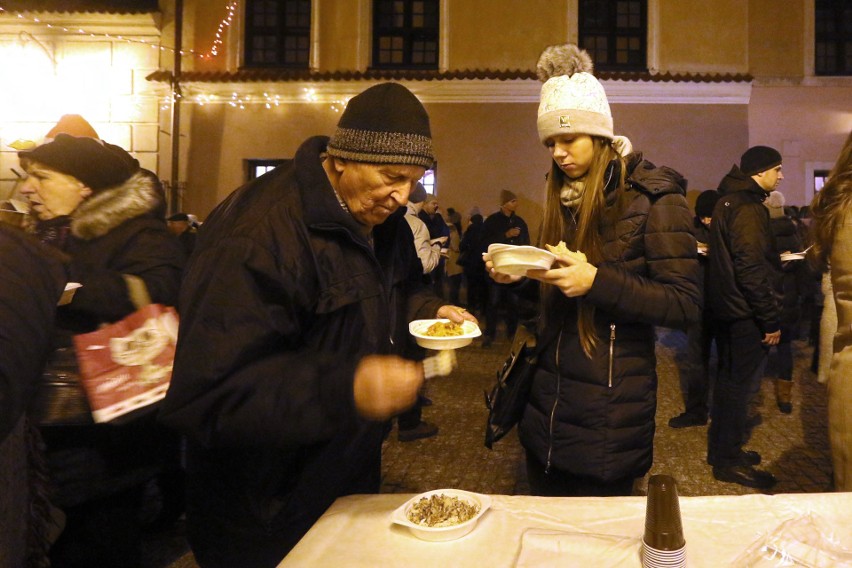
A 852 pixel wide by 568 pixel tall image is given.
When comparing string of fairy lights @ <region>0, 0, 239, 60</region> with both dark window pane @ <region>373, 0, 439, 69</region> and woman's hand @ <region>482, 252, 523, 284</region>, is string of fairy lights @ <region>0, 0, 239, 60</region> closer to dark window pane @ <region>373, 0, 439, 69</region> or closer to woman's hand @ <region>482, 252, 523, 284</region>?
dark window pane @ <region>373, 0, 439, 69</region>

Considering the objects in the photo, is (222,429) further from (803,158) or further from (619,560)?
(803,158)

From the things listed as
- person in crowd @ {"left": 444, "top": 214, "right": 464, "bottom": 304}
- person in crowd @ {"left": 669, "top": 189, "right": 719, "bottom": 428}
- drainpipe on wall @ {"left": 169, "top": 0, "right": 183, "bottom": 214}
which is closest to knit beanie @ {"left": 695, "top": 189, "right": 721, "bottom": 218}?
person in crowd @ {"left": 669, "top": 189, "right": 719, "bottom": 428}

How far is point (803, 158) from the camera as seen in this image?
46.6ft

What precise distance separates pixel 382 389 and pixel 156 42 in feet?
50.0

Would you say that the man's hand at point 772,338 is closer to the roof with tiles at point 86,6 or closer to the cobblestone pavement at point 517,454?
the cobblestone pavement at point 517,454

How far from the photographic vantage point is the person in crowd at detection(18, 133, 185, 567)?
251cm

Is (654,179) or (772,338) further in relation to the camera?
(772,338)

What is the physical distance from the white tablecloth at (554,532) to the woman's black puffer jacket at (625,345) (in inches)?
21.8

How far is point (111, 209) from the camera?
281 cm

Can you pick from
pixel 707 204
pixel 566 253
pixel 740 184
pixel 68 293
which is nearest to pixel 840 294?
pixel 566 253

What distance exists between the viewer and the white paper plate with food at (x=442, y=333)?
2023 mm

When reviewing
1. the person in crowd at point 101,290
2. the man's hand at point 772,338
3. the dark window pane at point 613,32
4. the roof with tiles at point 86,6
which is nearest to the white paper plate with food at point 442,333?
the person in crowd at point 101,290

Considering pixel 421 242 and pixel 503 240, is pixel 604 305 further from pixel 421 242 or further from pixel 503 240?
pixel 503 240

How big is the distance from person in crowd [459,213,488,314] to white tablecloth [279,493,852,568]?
798cm
